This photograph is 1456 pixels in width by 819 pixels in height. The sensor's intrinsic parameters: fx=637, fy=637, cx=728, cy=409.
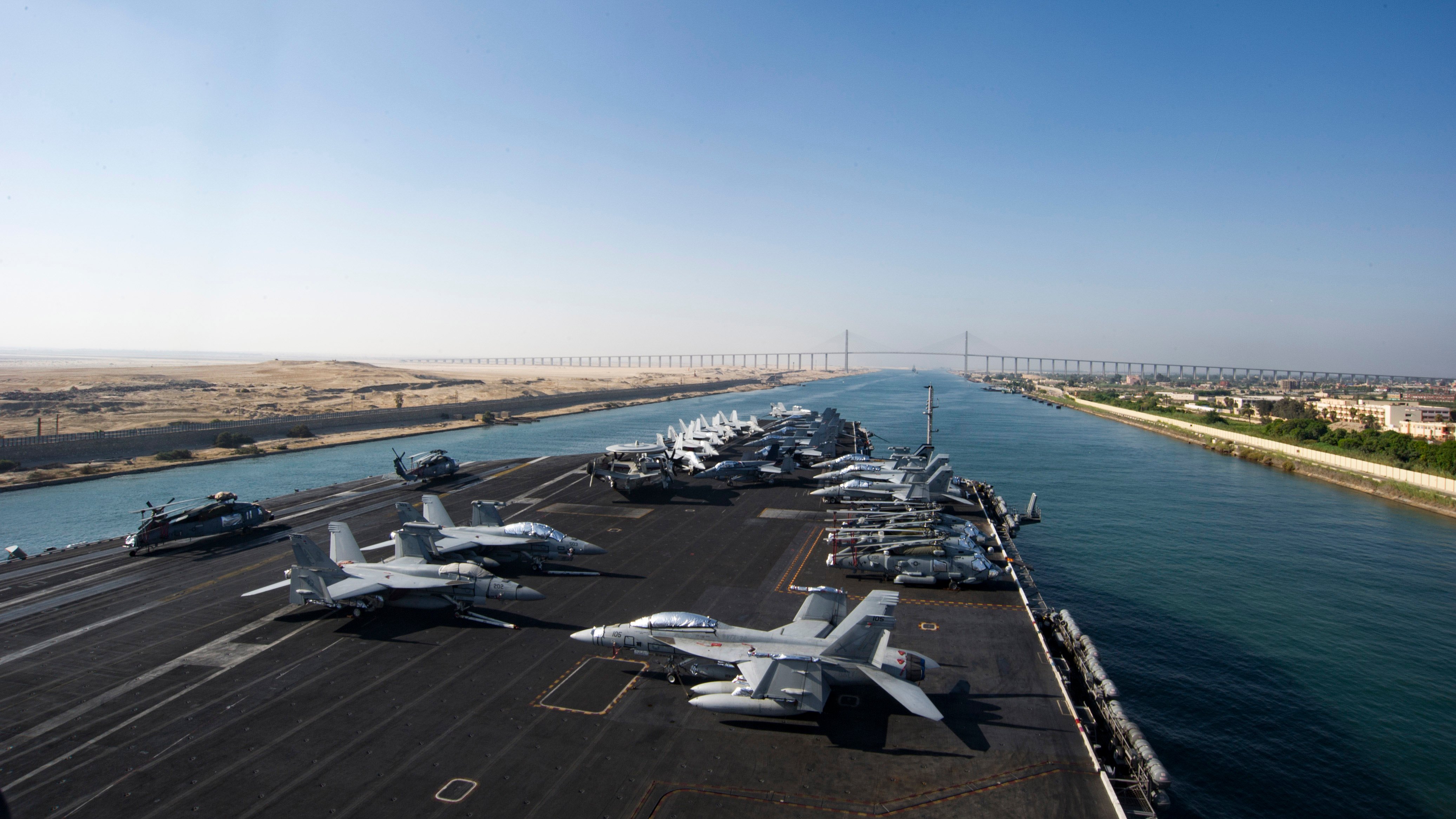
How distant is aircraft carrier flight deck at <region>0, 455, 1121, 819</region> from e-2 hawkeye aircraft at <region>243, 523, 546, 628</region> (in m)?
0.88

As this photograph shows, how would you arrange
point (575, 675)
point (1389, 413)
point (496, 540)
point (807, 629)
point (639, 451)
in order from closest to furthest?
point (807, 629)
point (575, 675)
point (496, 540)
point (639, 451)
point (1389, 413)

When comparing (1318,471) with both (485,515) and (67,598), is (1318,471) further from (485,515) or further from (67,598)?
(67,598)

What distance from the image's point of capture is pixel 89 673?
26.9 metres

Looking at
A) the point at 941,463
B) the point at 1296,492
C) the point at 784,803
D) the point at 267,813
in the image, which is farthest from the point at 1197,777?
the point at 1296,492

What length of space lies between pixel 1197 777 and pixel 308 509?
213 feet

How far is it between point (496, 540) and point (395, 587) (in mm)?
7294

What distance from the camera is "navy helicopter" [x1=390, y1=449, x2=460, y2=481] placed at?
65.9 meters

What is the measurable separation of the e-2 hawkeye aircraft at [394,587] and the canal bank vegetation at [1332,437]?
107 metres

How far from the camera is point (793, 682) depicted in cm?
2250

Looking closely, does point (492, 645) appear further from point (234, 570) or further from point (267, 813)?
point (234, 570)

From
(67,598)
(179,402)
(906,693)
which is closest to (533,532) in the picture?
(906,693)

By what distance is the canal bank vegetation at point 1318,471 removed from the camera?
247ft

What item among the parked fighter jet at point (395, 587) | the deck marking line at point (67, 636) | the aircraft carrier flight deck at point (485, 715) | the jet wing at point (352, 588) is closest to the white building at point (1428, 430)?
the aircraft carrier flight deck at point (485, 715)

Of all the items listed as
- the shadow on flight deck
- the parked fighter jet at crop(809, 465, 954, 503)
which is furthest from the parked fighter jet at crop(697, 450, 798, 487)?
the shadow on flight deck
